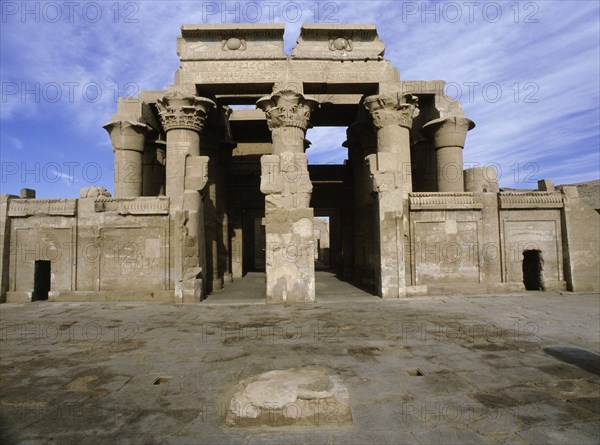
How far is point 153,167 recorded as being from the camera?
1454cm

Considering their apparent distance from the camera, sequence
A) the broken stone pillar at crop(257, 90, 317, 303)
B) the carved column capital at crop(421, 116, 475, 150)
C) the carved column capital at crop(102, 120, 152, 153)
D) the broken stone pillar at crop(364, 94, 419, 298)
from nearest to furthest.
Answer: the broken stone pillar at crop(257, 90, 317, 303) < the broken stone pillar at crop(364, 94, 419, 298) < the carved column capital at crop(421, 116, 475, 150) < the carved column capital at crop(102, 120, 152, 153)

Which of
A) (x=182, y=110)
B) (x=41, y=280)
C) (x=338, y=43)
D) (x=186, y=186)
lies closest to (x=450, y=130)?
(x=338, y=43)

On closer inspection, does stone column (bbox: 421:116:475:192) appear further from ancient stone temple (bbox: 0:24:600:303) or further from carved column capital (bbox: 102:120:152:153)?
carved column capital (bbox: 102:120:152:153)

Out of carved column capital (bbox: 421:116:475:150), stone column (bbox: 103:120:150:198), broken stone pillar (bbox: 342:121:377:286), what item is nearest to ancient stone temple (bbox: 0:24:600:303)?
stone column (bbox: 103:120:150:198)

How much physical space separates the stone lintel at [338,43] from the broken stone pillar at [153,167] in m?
6.55

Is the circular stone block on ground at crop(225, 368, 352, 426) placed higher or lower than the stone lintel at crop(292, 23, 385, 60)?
lower

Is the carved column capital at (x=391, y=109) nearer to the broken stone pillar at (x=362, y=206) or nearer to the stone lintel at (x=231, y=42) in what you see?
the broken stone pillar at (x=362, y=206)

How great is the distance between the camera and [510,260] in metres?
10.9

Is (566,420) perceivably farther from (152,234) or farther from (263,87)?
(263,87)

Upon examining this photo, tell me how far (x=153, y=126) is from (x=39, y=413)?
12.1 metres

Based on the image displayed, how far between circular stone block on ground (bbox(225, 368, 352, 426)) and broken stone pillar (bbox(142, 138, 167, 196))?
12188 mm

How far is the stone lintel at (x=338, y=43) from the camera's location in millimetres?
11305

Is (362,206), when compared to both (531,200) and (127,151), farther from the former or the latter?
(127,151)

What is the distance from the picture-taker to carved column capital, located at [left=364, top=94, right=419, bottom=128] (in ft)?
36.1
